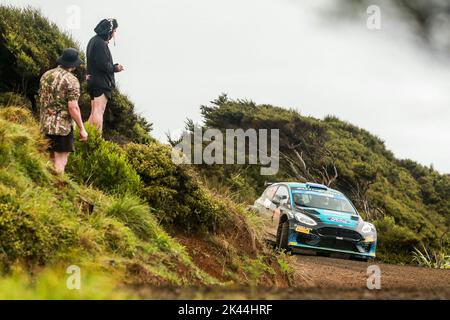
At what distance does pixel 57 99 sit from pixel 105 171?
1.16m

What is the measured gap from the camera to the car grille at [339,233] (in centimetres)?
1596

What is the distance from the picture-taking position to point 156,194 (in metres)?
11.4

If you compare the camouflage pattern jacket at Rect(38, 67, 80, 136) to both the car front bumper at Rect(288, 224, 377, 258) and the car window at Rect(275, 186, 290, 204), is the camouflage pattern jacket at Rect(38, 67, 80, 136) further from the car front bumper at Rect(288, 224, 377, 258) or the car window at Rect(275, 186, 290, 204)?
the car window at Rect(275, 186, 290, 204)

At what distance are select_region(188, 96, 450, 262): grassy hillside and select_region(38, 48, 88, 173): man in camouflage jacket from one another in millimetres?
15586

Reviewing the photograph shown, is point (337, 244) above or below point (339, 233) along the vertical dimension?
below

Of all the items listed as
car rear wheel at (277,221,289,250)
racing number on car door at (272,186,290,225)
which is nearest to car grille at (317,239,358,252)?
car rear wheel at (277,221,289,250)

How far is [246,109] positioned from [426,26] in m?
31.3

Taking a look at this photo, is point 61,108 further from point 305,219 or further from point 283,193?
point 283,193

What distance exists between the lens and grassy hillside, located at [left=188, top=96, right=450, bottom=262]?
31500 mm

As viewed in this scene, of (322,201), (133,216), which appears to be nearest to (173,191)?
(133,216)

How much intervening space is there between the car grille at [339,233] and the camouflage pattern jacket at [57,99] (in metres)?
6.76

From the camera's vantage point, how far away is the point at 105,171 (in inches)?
435
